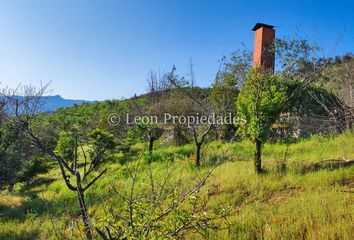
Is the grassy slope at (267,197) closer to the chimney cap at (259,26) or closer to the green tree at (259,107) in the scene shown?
the green tree at (259,107)

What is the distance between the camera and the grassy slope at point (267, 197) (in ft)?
12.6

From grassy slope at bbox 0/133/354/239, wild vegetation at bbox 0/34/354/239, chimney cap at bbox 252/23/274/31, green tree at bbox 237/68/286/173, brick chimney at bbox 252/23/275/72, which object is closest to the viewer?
wild vegetation at bbox 0/34/354/239

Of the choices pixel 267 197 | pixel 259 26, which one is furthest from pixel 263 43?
pixel 267 197

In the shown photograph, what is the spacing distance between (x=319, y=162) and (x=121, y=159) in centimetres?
889

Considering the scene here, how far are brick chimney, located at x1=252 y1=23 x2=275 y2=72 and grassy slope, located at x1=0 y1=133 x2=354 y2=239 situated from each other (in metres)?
7.98

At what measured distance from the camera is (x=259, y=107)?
778 cm

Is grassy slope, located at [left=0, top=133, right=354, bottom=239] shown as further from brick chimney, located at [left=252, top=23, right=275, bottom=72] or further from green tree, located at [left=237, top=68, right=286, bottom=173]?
brick chimney, located at [left=252, top=23, right=275, bottom=72]

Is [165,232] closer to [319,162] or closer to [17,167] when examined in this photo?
[319,162]

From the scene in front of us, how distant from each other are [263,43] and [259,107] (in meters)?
11.7

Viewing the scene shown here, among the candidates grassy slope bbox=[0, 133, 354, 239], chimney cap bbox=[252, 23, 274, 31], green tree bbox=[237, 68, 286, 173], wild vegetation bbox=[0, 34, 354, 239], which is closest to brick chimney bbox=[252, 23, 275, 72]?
chimney cap bbox=[252, 23, 274, 31]

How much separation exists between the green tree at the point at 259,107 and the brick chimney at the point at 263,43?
10.0m

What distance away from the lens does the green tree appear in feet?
24.9

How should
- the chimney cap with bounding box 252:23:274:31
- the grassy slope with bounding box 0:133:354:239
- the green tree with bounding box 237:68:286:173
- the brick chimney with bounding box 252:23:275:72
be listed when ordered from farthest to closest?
the chimney cap with bounding box 252:23:274:31 → the brick chimney with bounding box 252:23:275:72 → the green tree with bounding box 237:68:286:173 → the grassy slope with bounding box 0:133:354:239

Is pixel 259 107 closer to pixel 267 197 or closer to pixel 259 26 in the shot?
pixel 267 197
